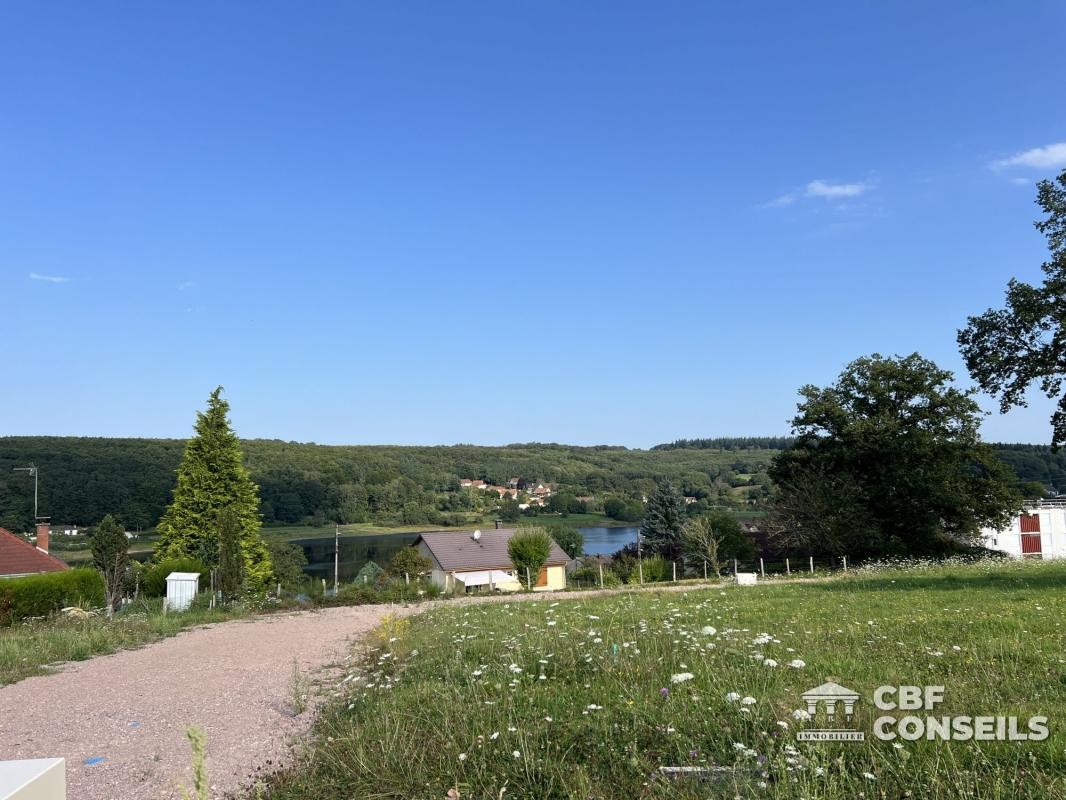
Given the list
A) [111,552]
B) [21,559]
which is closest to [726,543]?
[111,552]

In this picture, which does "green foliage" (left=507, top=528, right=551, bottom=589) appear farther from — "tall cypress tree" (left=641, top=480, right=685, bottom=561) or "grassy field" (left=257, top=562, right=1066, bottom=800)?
"tall cypress tree" (left=641, top=480, right=685, bottom=561)

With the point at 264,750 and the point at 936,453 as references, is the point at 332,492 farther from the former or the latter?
the point at 264,750

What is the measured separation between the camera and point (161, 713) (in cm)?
729

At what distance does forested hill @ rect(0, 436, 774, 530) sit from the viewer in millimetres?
51531

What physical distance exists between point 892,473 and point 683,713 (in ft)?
113

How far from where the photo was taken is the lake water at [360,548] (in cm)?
5875

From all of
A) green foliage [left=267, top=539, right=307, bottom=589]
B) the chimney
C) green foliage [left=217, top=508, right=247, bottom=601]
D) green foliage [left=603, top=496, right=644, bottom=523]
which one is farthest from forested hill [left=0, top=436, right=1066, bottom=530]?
green foliage [left=217, top=508, right=247, bottom=601]

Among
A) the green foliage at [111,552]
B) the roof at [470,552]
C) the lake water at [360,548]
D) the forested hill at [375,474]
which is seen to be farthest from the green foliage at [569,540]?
the green foliage at [111,552]

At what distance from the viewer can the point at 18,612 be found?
16641 millimetres

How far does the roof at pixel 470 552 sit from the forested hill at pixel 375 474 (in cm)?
1609

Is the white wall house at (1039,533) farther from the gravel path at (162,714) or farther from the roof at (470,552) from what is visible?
the gravel path at (162,714)

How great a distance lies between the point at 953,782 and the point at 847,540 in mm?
33097

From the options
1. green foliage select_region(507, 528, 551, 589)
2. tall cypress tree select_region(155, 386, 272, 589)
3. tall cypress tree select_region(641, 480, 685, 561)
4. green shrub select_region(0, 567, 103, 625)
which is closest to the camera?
green shrub select_region(0, 567, 103, 625)

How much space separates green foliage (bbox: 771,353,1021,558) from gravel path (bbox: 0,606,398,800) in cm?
2785
